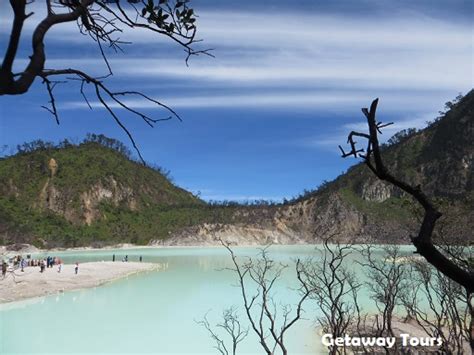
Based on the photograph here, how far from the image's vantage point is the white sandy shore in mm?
21594

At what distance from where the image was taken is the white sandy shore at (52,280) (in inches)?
850

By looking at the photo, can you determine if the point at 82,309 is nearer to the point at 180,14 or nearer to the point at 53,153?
the point at 180,14

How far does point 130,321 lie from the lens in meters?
17.2

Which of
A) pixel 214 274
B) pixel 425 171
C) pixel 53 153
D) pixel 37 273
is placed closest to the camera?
pixel 37 273

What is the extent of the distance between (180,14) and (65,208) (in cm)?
Answer: 8014

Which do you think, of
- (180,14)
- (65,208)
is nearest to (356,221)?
(65,208)


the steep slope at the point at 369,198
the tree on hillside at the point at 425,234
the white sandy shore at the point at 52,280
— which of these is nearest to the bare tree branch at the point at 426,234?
the tree on hillside at the point at 425,234

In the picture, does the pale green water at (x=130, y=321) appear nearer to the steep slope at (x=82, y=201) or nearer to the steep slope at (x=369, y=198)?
the steep slope at (x=369, y=198)

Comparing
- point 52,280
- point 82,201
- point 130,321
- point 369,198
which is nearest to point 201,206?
point 82,201

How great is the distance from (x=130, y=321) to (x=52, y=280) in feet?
30.6

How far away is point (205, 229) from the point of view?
256 ft

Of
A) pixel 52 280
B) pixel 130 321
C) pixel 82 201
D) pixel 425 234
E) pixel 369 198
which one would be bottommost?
pixel 130 321

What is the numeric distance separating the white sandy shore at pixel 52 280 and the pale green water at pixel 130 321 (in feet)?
2.98

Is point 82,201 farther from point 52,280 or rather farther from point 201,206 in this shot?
point 52,280
